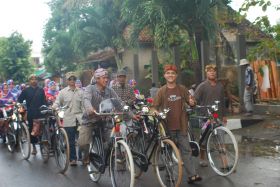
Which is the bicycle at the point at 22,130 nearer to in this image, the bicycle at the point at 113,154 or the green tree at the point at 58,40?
the bicycle at the point at 113,154

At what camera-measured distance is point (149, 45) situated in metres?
27.4

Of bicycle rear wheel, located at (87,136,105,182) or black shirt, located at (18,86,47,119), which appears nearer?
bicycle rear wheel, located at (87,136,105,182)

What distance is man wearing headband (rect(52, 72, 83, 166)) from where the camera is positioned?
8.93 meters

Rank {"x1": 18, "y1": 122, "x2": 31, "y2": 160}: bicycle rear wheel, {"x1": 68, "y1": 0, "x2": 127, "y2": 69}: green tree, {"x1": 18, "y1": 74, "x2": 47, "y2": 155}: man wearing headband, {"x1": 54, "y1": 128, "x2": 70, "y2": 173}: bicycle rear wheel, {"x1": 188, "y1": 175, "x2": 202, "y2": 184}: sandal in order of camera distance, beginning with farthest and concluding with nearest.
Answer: {"x1": 68, "y1": 0, "x2": 127, "y2": 69}: green tree, {"x1": 18, "y1": 74, "x2": 47, "y2": 155}: man wearing headband, {"x1": 18, "y1": 122, "x2": 31, "y2": 160}: bicycle rear wheel, {"x1": 54, "y1": 128, "x2": 70, "y2": 173}: bicycle rear wheel, {"x1": 188, "y1": 175, "x2": 202, "y2": 184}: sandal

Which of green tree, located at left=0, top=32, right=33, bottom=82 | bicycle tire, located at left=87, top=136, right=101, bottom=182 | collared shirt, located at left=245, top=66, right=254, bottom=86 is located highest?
green tree, located at left=0, top=32, right=33, bottom=82

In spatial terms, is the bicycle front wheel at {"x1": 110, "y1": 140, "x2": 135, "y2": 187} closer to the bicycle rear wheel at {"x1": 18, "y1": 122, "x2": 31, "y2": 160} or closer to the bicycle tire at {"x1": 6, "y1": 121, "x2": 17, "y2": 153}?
the bicycle rear wheel at {"x1": 18, "y1": 122, "x2": 31, "y2": 160}

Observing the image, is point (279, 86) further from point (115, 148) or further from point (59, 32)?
point (59, 32)

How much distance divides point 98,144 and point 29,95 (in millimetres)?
3889

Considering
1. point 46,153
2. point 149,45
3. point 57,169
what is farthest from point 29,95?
point 149,45

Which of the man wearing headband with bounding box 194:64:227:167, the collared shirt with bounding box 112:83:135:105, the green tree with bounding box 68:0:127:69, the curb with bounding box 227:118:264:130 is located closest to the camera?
the man wearing headband with bounding box 194:64:227:167

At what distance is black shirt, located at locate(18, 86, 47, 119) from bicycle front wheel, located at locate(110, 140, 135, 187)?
4477mm

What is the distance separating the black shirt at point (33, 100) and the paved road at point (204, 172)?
1.05 m

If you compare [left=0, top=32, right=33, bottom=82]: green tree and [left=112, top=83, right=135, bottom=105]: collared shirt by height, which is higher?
[left=0, top=32, right=33, bottom=82]: green tree

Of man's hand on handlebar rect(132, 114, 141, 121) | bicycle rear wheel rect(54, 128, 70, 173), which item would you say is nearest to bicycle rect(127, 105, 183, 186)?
man's hand on handlebar rect(132, 114, 141, 121)
